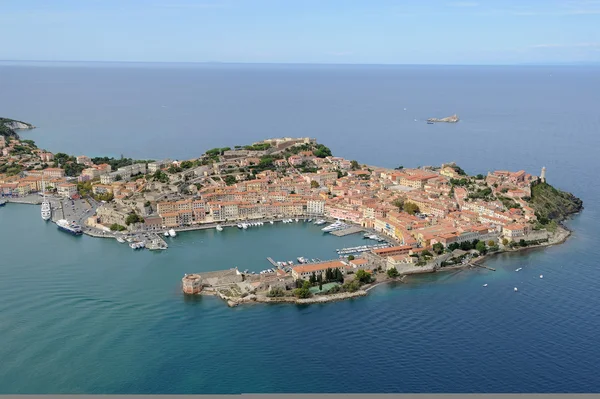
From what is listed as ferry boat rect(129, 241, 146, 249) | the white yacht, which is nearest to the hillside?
the white yacht

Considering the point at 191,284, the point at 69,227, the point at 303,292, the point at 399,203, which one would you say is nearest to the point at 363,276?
the point at 303,292

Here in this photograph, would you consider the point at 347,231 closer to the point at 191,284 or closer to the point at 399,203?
the point at 399,203

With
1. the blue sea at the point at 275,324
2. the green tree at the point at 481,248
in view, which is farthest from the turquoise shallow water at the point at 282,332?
the green tree at the point at 481,248

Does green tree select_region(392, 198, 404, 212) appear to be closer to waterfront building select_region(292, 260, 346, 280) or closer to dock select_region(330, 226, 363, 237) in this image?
dock select_region(330, 226, 363, 237)

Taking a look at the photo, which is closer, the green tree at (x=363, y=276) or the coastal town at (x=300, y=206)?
the green tree at (x=363, y=276)

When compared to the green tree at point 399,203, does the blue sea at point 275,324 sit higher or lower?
lower

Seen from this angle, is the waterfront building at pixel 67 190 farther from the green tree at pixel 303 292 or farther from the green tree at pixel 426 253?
the green tree at pixel 426 253
